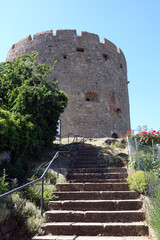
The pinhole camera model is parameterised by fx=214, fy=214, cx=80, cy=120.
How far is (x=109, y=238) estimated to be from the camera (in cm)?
327

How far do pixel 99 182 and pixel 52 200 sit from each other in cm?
127

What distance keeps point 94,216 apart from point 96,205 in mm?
314

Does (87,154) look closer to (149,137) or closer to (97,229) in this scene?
(149,137)

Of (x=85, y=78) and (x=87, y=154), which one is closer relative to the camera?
(x=87, y=154)

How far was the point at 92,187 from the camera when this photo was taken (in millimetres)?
4777

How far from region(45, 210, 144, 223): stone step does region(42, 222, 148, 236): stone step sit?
0.50ft

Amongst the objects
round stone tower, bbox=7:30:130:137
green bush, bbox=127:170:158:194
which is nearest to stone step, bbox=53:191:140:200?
green bush, bbox=127:170:158:194

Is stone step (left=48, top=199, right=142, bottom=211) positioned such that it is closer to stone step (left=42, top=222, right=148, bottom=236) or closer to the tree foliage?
stone step (left=42, top=222, right=148, bottom=236)

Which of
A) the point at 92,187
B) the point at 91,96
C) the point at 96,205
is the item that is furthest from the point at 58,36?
the point at 96,205

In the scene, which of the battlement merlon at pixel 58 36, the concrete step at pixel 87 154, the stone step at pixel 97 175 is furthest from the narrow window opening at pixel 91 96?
the stone step at pixel 97 175

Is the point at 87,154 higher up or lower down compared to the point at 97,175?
higher up

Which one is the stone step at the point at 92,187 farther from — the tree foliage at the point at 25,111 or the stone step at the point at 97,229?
the tree foliage at the point at 25,111

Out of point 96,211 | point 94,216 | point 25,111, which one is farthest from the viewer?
point 25,111

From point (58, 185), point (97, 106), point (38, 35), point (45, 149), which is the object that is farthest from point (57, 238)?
point (38, 35)
